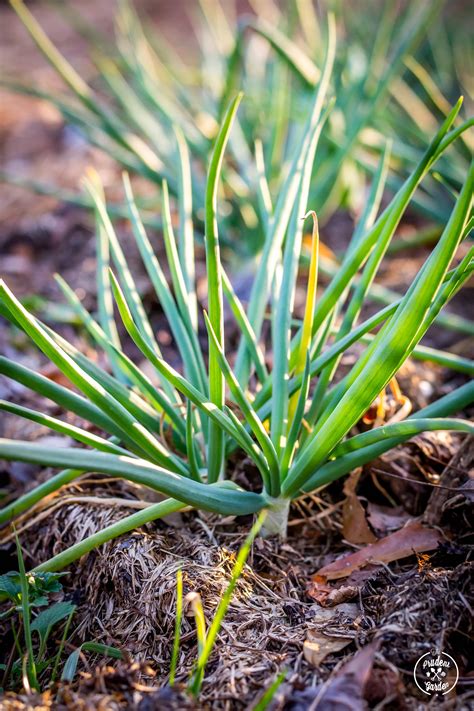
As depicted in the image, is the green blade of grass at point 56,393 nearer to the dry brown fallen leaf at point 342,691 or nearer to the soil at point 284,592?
the soil at point 284,592

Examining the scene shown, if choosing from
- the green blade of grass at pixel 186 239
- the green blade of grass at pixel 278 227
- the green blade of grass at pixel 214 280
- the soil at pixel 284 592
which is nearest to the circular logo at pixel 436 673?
the soil at pixel 284 592

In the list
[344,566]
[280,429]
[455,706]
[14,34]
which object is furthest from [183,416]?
[14,34]

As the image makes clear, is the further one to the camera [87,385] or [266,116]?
[266,116]

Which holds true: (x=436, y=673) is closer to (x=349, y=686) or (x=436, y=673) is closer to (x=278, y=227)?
(x=349, y=686)

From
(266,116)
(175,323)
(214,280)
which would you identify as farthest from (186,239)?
(266,116)

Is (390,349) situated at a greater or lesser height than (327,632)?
greater

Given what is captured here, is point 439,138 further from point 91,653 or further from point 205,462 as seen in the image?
point 91,653

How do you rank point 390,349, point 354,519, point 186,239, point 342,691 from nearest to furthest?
point 342,691, point 390,349, point 354,519, point 186,239

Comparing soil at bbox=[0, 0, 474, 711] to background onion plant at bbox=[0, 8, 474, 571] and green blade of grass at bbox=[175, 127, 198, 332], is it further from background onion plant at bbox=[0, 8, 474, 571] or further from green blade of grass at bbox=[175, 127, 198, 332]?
green blade of grass at bbox=[175, 127, 198, 332]
